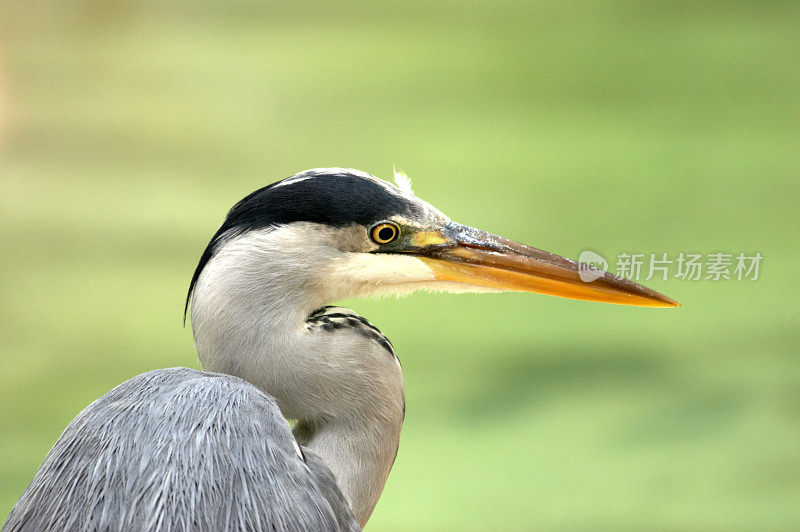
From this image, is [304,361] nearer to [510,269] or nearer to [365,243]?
[365,243]

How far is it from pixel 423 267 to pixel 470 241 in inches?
2.4

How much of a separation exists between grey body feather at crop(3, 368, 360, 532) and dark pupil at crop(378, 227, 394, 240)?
0.21 m

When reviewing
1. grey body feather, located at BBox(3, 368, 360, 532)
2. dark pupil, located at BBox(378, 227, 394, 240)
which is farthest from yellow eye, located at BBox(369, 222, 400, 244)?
grey body feather, located at BBox(3, 368, 360, 532)

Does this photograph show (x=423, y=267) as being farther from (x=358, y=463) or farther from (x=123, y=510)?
(x=123, y=510)

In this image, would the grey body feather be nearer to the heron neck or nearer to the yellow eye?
the heron neck

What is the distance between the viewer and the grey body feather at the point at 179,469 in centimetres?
76

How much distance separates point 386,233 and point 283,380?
7.5 inches

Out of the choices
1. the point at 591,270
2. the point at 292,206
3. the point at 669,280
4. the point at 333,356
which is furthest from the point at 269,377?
the point at 669,280

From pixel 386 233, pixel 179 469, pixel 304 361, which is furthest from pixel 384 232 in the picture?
pixel 179 469

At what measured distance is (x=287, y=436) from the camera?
83 cm

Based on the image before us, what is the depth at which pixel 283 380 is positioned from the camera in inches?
36.2

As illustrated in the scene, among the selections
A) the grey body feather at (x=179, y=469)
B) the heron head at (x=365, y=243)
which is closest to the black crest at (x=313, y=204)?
the heron head at (x=365, y=243)

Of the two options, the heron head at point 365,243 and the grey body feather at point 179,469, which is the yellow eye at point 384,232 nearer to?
the heron head at point 365,243

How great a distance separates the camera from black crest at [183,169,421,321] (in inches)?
35.9
